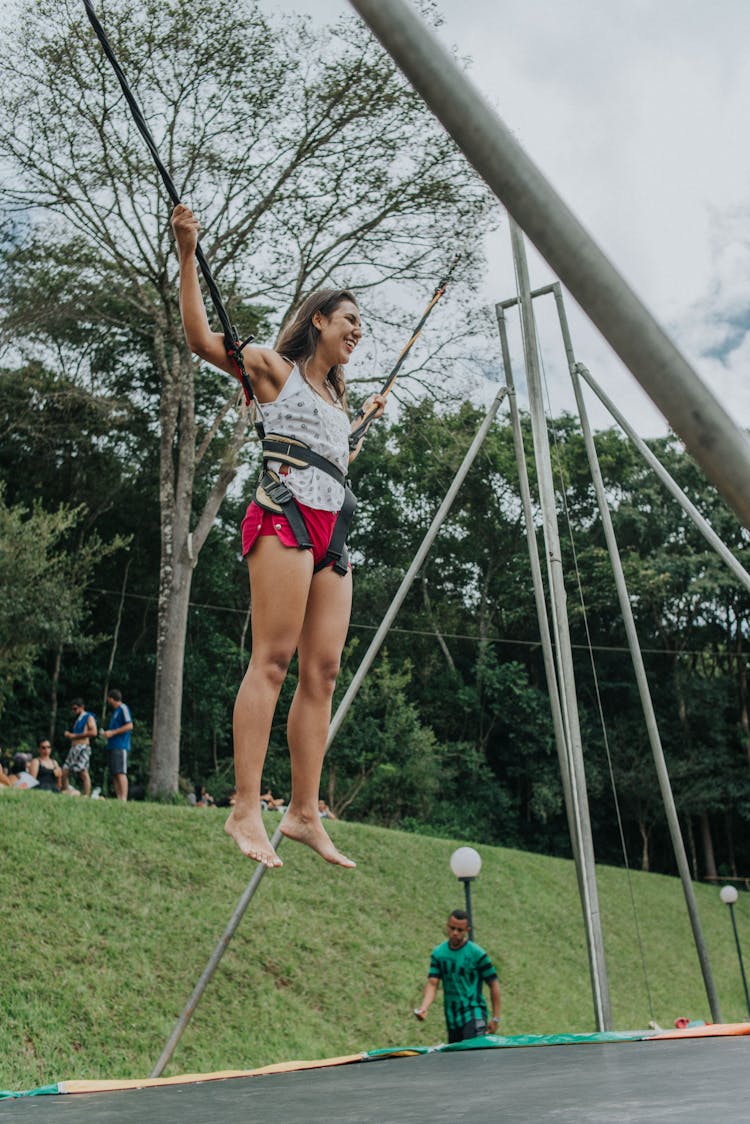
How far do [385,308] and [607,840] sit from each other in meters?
14.1

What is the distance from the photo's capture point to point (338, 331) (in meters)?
2.70

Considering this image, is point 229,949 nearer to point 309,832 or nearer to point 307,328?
point 309,832

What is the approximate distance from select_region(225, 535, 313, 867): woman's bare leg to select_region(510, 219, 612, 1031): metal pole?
194 cm

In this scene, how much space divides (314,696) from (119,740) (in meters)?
7.86

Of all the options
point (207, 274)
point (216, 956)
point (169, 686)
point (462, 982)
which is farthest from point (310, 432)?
point (169, 686)

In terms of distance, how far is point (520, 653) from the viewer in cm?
2480

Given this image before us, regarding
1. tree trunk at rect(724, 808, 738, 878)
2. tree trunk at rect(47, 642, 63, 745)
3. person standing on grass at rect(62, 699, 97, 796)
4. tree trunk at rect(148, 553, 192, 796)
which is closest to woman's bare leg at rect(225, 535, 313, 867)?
person standing on grass at rect(62, 699, 97, 796)

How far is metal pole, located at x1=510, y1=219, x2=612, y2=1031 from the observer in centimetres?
423

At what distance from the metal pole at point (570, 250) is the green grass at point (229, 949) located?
5573mm

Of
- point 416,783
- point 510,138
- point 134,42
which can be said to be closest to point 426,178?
point 134,42

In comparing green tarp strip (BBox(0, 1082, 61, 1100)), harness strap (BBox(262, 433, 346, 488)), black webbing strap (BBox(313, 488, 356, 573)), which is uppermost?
harness strap (BBox(262, 433, 346, 488))

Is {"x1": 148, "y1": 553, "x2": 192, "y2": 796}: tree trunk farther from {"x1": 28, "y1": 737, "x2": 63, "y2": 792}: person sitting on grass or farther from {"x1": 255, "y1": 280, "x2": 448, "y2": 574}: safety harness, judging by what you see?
{"x1": 255, "y1": 280, "x2": 448, "y2": 574}: safety harness

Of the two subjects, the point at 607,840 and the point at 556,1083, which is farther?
the point at 607,840

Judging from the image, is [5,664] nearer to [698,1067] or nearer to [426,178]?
[426,178]
